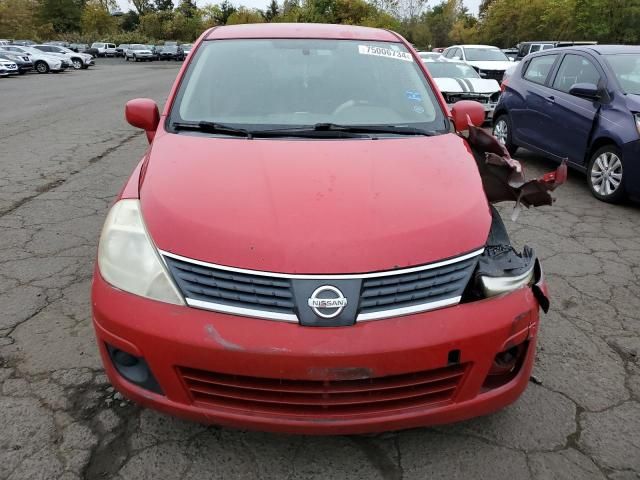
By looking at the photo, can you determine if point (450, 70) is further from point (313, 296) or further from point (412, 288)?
point (313, 296)

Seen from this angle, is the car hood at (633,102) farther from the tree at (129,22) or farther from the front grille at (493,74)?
the tree at (129,22)

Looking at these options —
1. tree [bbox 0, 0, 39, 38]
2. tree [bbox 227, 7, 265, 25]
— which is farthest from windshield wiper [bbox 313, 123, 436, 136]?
tree [bbox 227, 7, 265, 25]

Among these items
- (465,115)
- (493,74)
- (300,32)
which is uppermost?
(300,32)

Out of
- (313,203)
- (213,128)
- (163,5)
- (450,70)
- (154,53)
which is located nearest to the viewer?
(313,203)

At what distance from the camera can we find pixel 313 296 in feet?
5.90

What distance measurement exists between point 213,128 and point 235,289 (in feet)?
4.06

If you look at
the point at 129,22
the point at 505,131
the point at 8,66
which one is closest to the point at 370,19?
the point at 8,66

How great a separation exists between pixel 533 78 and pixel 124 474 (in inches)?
266

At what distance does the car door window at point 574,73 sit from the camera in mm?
5938

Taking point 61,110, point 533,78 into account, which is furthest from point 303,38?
point 61,110

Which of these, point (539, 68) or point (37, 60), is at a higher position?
point (539, 68)

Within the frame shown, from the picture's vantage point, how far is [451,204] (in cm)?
217

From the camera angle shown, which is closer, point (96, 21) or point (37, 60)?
point (37, 60)

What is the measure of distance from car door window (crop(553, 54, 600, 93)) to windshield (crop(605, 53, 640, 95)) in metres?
0.19
